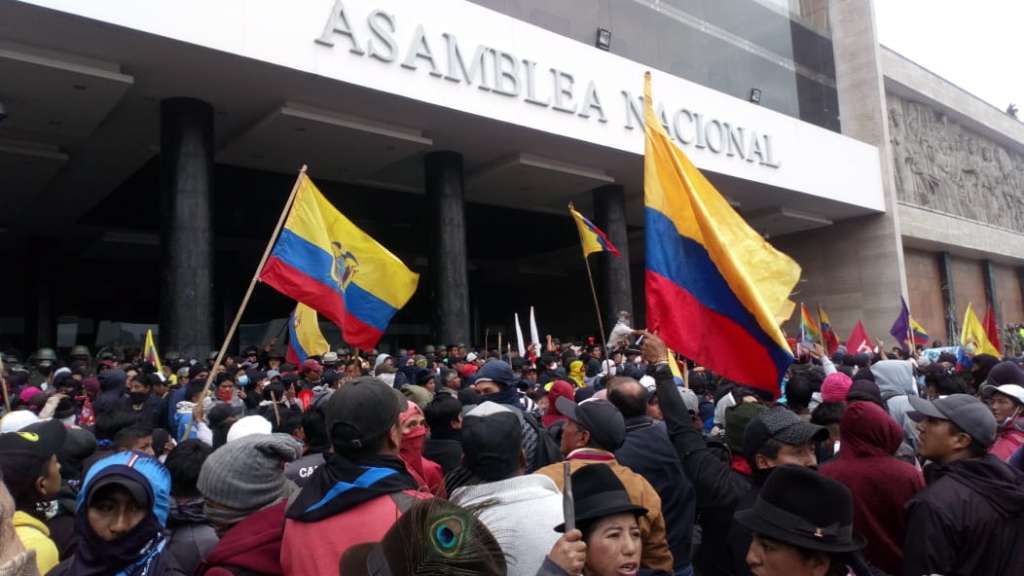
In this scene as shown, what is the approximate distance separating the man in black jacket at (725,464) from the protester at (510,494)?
37.1 inches

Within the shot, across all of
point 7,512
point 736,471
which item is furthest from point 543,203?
point 7,512

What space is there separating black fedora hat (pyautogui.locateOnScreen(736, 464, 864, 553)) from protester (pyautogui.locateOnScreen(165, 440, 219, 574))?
1.70 m

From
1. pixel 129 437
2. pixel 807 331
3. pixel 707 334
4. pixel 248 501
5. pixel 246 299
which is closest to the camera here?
pixel 248 501

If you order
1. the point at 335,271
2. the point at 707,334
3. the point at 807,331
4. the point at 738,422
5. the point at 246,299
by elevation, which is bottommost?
the point at 738,422

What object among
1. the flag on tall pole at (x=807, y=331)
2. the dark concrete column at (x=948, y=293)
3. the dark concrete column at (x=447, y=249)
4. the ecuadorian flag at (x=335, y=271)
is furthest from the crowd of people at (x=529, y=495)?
the dark concrete column at (x=948, y=293)

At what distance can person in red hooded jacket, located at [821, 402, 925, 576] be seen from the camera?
2.85m

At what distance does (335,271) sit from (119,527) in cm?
392

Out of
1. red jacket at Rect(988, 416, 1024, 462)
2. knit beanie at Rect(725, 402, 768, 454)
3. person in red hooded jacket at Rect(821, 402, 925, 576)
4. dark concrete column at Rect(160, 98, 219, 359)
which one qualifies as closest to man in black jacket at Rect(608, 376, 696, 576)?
knit beanie at Rect(725, 402, 768, 454)

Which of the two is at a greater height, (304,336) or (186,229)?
(186,229)

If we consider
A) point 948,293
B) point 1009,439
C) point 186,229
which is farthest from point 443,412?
point 948,293

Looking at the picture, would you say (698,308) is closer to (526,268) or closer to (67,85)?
(67,85)

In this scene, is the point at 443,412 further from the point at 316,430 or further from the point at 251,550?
the point at 251,550

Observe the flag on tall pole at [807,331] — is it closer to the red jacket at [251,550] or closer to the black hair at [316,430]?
the black hair at [316,430]

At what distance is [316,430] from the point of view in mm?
3643
